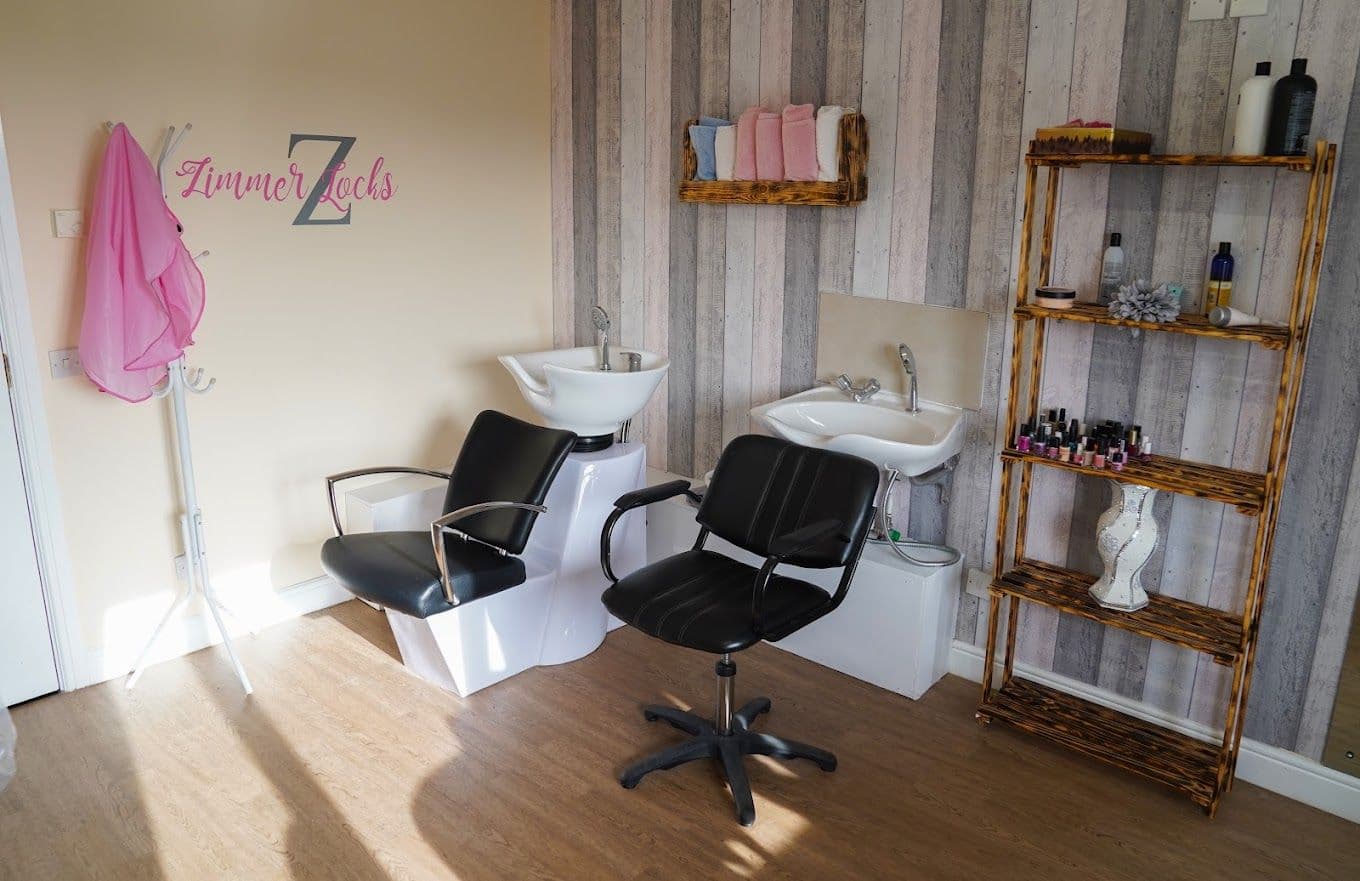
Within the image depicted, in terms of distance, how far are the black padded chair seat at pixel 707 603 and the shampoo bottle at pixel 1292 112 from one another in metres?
1.54

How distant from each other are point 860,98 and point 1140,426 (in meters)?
1.35

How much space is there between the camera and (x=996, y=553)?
318 cm

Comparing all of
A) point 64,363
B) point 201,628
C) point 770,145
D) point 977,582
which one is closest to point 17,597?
point 201,628

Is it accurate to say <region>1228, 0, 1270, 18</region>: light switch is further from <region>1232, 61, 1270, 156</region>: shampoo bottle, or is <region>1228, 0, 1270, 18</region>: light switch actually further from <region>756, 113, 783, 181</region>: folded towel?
<region>756, 113, 783, 181</region>: folded towel

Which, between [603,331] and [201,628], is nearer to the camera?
[201,628]

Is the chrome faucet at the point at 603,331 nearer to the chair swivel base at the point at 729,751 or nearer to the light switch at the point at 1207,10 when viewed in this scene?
the chair swivel base at the point at 729,751

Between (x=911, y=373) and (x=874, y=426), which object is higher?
(x=911, y=373)

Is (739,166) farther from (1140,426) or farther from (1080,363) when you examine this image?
(1140,426)

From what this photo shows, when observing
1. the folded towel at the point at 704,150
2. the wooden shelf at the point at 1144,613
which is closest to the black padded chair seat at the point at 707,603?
the wooden shelf at the point at 1144,613

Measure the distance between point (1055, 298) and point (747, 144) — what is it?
4.06 ft

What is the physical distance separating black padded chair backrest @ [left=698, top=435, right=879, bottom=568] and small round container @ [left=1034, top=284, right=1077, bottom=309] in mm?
648

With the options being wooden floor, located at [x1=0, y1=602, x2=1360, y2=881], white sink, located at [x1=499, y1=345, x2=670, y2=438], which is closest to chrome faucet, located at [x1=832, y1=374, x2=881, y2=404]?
white sink, located at [x1=499, y1=345, x2=670, y2=438]

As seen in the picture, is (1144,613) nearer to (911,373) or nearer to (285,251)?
(911,373)

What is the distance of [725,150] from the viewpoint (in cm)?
370
